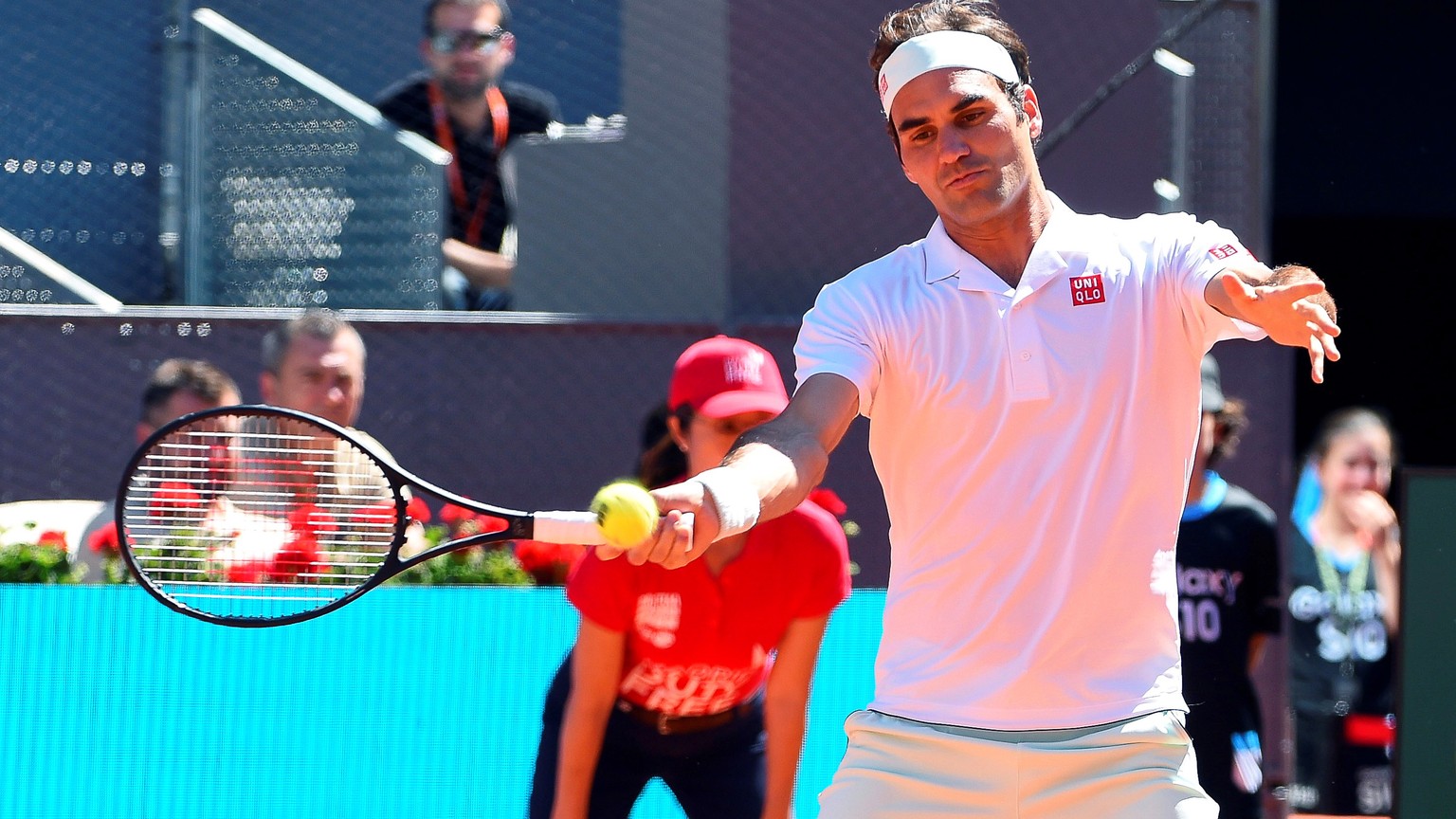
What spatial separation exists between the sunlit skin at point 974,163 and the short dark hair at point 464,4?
4184mm

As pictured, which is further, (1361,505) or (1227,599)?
(1361,505)

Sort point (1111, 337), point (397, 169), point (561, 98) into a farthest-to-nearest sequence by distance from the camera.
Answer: point (561, 98) → point (397, 169) → point (1111, 337)

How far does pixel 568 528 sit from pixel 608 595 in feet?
4.07

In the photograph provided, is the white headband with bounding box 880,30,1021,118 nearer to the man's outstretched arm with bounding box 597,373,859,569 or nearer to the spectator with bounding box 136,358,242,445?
the man's outstretched arm with bounding box 597,373,859,569

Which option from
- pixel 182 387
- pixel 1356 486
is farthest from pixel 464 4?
pixel 1356 486

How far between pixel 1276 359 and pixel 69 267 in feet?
15.7

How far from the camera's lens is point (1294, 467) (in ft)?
24.9

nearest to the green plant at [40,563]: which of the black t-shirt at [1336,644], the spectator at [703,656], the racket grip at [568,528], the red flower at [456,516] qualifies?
the red flower at [456,516]

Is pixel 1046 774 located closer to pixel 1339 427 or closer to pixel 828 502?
pixel 828 502

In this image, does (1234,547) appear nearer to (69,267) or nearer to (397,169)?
(397,169)

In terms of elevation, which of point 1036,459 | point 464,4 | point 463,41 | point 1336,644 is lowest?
point 1336,644

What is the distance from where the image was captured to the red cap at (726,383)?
370 centimetres

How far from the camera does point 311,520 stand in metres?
3.49

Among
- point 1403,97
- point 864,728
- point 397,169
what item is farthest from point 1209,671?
point 1403,97
